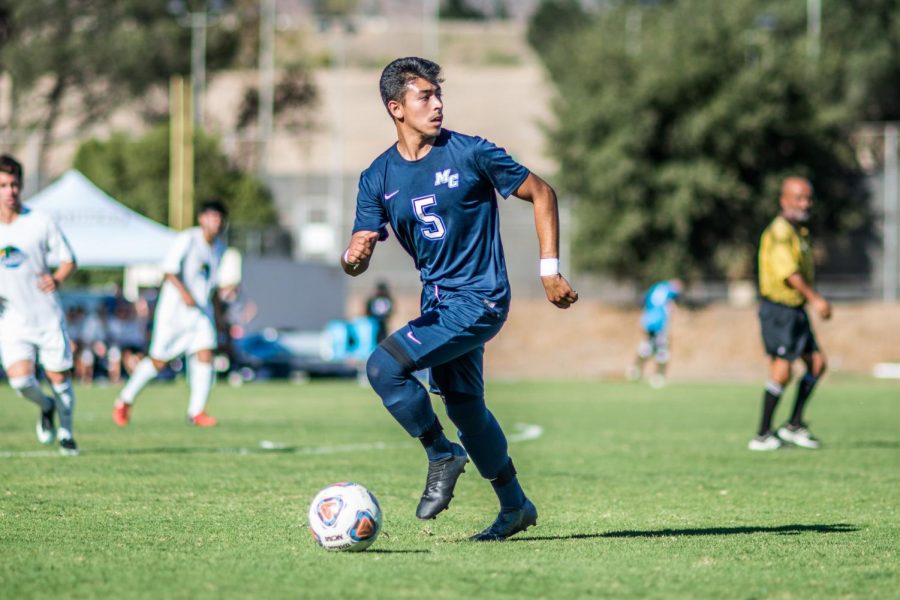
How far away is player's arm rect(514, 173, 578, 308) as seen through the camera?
19.3 ft

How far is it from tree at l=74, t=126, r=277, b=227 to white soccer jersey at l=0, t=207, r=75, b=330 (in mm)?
33648

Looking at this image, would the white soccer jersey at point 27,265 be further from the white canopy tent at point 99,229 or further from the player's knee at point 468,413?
the white canopy tent at point 99,229

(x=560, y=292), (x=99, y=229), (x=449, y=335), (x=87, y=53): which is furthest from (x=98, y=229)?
(x=87, y=53)

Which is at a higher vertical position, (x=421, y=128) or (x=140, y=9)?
(x=140, y=9)

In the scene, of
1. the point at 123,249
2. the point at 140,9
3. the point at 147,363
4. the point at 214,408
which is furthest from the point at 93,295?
the point at 140,9

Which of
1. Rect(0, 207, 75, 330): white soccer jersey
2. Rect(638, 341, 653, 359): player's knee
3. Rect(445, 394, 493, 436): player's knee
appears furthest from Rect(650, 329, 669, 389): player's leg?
Rect(445, 394, 493, 436): player's knee

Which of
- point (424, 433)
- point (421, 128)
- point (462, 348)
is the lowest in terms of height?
point (424, 433)

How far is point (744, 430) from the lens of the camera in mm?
14969

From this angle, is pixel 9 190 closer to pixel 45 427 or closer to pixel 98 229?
pixel 45 427

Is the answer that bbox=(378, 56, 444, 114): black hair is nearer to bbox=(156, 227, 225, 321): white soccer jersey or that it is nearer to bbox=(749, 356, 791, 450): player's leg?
bbox=(749, 356, 791, 450): player's leg

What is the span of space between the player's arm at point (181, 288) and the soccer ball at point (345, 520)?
7407 millimetres

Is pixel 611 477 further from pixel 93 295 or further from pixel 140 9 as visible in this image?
pixel 140 9

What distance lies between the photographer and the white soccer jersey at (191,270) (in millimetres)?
13383

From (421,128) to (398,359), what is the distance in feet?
3.48
